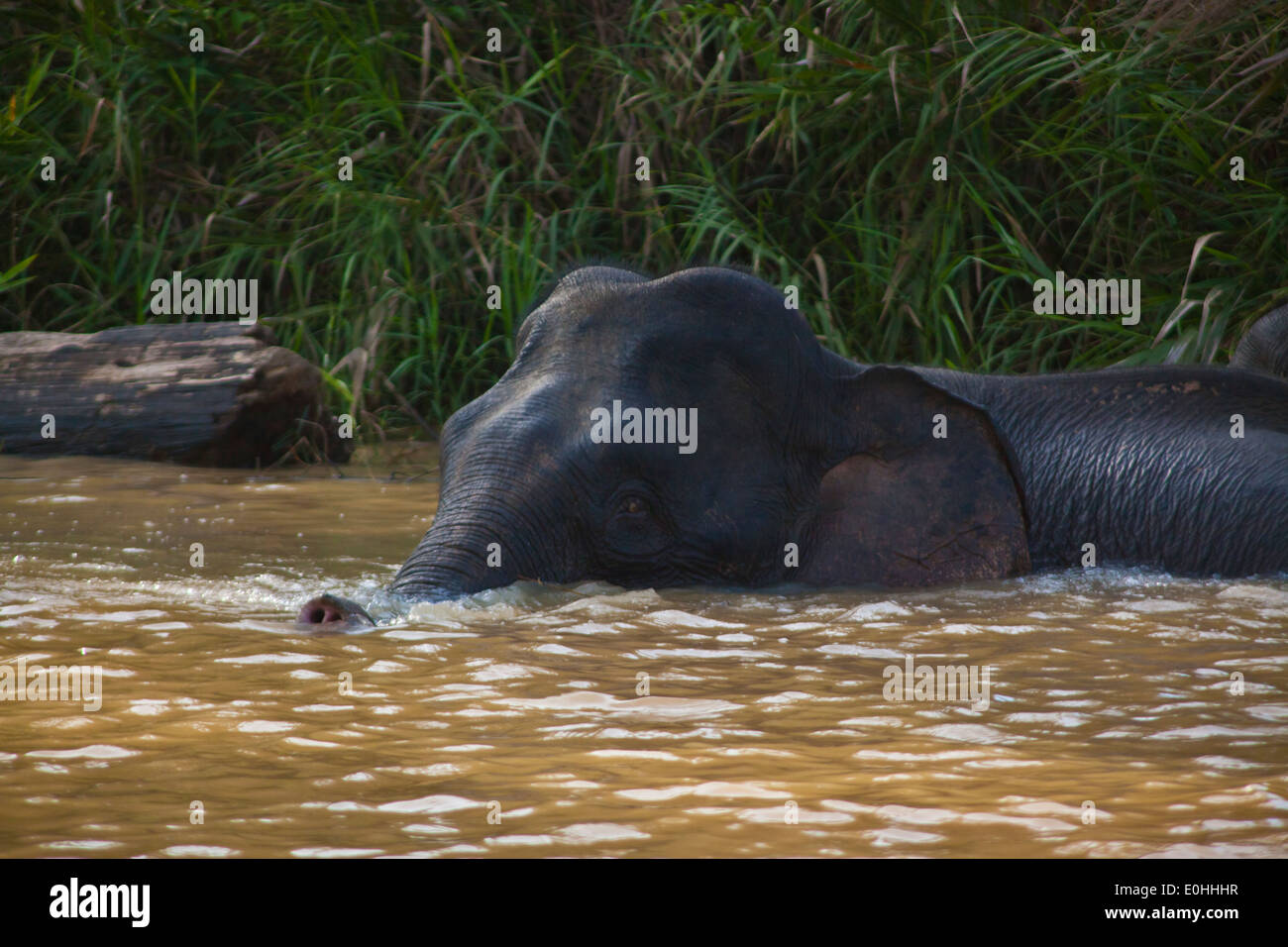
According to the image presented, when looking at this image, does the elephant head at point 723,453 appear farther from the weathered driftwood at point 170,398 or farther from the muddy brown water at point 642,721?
the weathered driftwood at point 170,398

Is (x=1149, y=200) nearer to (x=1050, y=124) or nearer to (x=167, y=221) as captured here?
(x=1050, y=124)

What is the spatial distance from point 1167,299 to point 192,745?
552 cm

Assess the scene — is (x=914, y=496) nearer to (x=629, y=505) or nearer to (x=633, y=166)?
(x=629, y=505)

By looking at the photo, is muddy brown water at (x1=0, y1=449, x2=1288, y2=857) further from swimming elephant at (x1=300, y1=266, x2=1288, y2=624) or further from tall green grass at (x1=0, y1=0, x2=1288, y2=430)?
tall green grass at (x1=0, y1=0, x2=1288, y2=430)

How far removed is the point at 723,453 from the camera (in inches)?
187

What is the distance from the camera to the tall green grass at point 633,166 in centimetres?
760

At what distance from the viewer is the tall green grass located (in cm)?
760

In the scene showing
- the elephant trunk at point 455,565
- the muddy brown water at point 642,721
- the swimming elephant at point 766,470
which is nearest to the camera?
the muddy brown water at point 642,721

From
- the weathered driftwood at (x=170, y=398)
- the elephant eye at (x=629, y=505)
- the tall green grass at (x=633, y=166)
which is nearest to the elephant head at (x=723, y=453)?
the elephant eye at (x=629, y=505)

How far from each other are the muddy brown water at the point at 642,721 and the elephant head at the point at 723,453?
0.52 feet

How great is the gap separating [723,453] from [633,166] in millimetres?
4255

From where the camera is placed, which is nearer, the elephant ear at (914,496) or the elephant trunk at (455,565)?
A: the elephant trunk at (455,565)

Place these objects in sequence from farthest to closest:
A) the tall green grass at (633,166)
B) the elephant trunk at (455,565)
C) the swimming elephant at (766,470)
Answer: the tall green grass at (633,166) < the swimming elephant at (766,470) < the elephant trunk at (455,565)

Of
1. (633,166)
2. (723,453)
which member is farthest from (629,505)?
(633,166)
